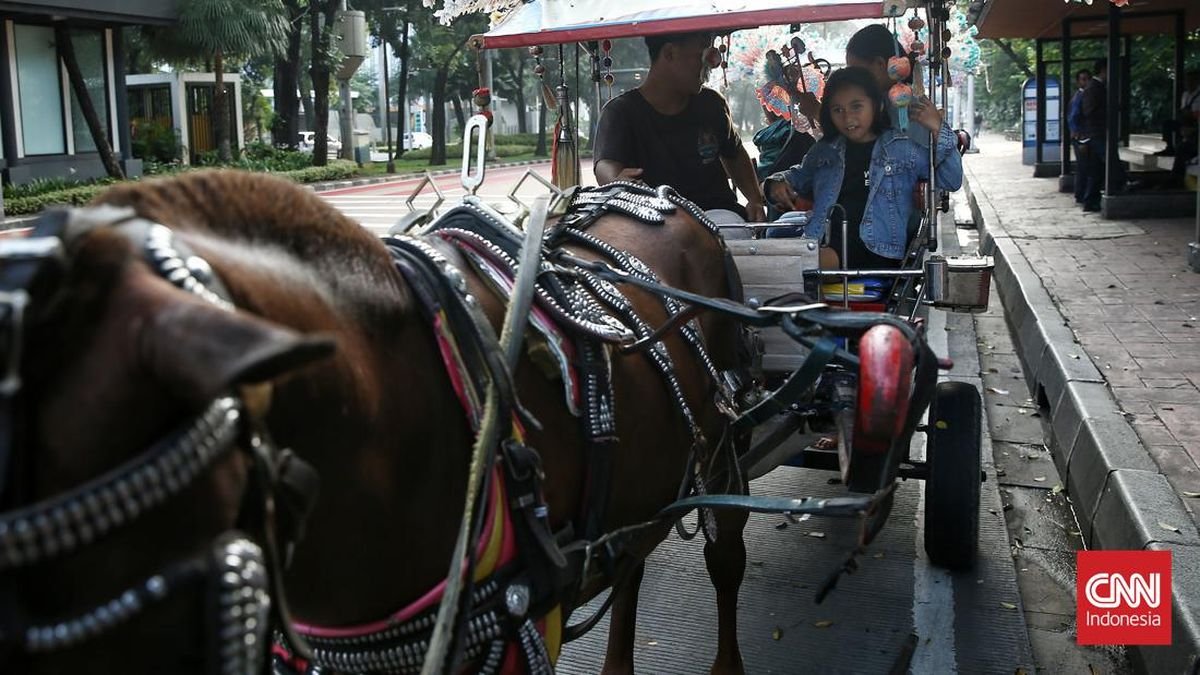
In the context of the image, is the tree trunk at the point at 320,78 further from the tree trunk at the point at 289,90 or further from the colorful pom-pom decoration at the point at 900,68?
the colorful pom-pom decoration at the point at 900,68

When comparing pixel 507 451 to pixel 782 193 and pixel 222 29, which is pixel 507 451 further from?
pixel 222 29

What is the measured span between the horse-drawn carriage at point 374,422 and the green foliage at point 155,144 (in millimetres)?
26370

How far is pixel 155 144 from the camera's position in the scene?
27.0m

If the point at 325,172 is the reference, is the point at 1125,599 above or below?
below

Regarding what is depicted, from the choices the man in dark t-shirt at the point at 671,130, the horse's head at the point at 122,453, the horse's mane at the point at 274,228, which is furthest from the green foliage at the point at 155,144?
the horse's head at the point at 122,453

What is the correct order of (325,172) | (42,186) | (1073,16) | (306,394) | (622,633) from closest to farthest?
(306,394) < (622,633) < (1073,16) < (42,186) < (325,172)

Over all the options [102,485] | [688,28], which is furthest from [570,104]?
[102,485]

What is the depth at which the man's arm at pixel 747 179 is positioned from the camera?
539 centimetres

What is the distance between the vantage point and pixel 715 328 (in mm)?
3436

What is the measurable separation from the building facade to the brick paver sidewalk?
17.8 m

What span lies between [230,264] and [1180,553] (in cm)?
381

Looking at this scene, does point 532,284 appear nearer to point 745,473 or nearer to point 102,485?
point 102,485

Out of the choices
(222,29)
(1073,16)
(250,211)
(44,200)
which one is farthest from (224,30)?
(250,211)

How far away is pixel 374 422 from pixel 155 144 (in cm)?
2796
